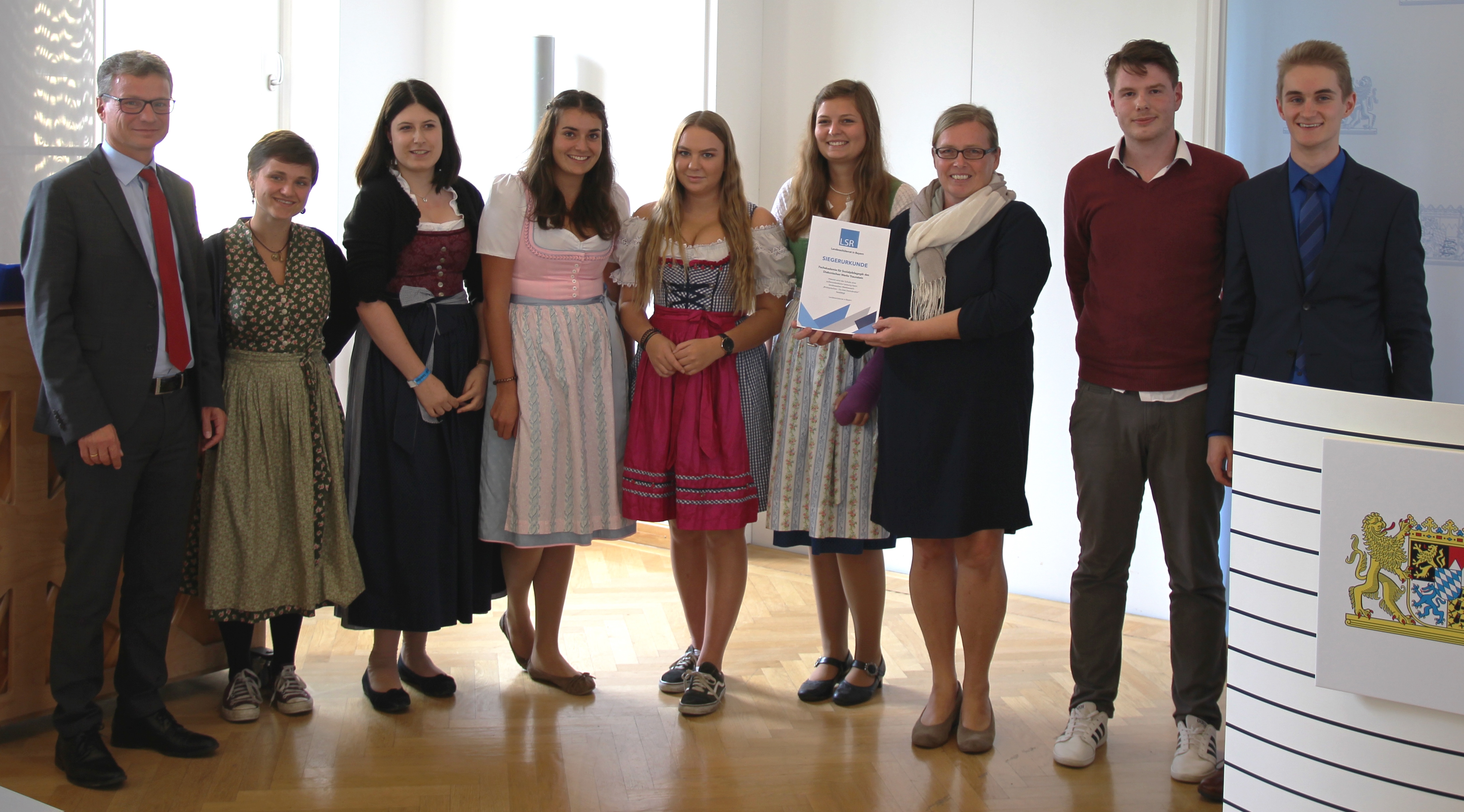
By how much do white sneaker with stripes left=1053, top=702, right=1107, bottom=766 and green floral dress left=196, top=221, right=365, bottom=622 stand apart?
183cm

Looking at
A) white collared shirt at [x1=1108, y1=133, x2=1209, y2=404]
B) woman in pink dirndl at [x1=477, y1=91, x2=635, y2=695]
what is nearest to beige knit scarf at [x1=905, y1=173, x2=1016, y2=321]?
white collared shirt at [x1=1108, y1=133, x2=1209, y2=404]

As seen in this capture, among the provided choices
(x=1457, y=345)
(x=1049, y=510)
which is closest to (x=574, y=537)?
(x=1049, y=510)

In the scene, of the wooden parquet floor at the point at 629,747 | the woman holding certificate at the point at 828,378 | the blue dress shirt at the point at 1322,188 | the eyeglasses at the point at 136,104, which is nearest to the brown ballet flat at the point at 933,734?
the wooden parquet floor at the point at 629,747

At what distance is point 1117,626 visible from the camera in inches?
116

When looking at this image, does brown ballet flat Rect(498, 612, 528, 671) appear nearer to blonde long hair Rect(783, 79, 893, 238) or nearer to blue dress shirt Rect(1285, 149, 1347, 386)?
blonde long hair Rect(783, 79, 893, 238)

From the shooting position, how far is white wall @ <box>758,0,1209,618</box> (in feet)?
13.2

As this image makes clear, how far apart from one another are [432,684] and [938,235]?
1.85 meters

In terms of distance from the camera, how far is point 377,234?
9.62ft

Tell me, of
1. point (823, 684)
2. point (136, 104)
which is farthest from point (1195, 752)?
point (136, 104)

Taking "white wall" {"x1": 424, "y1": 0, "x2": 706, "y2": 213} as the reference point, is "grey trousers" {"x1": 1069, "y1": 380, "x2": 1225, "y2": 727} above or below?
below

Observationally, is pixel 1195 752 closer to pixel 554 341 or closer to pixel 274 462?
pixel 554 341

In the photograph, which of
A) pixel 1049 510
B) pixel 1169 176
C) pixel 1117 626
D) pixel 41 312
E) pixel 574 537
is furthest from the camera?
pixel 1049 510

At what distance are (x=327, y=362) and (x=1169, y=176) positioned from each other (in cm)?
222

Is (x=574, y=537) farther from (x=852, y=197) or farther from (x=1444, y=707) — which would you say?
(x=1444, y=707)
